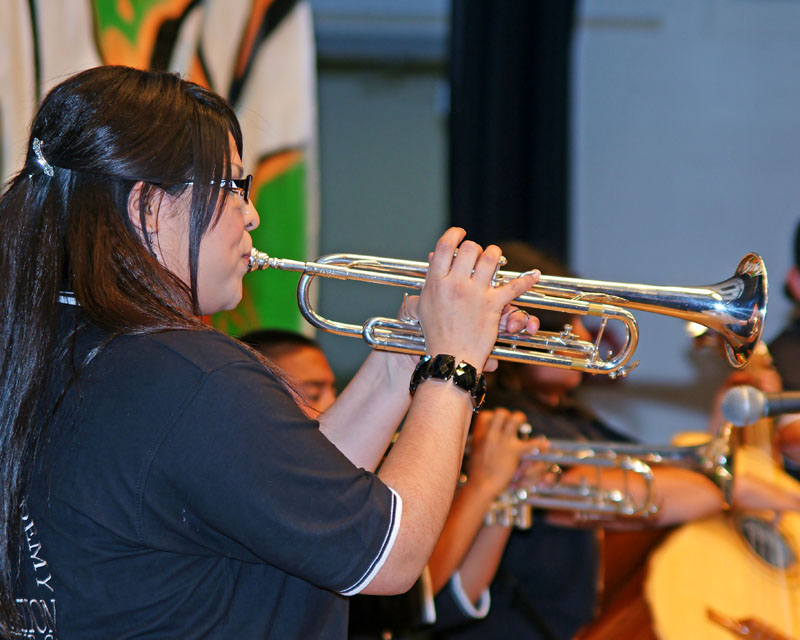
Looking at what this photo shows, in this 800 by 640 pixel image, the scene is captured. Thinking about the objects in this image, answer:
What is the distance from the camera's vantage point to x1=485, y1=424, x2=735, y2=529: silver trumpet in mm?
2199

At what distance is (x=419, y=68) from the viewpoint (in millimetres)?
4398

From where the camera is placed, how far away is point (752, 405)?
5.67 ft

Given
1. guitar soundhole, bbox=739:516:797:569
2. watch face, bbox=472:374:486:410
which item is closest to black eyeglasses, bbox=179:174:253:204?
watch face, bbox=472:374:486:410

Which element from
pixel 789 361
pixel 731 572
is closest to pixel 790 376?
pixel 789 361

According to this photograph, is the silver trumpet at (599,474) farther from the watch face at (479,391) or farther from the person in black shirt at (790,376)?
the watch face at (479,391)

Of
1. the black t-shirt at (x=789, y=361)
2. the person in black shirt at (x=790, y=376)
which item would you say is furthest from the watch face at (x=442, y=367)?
the black t-shirt at (x=789, y=361)

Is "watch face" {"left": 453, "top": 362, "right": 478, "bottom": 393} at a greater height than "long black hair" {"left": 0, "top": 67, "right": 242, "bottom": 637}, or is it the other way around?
"long black hair" {"left": 0, "top": 67, "right": 242, "bottom": 637}

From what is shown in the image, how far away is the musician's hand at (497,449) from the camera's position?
2129mm

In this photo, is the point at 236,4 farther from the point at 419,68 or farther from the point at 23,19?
the point at 419,68

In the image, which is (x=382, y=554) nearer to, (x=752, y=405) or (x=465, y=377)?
(x=465, y=377)

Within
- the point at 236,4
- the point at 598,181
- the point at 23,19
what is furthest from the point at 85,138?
the point at 598,181

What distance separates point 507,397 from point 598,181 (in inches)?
75.0

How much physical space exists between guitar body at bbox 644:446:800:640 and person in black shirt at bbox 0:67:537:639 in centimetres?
137

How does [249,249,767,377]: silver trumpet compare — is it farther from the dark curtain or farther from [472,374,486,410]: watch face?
the dark curtain
